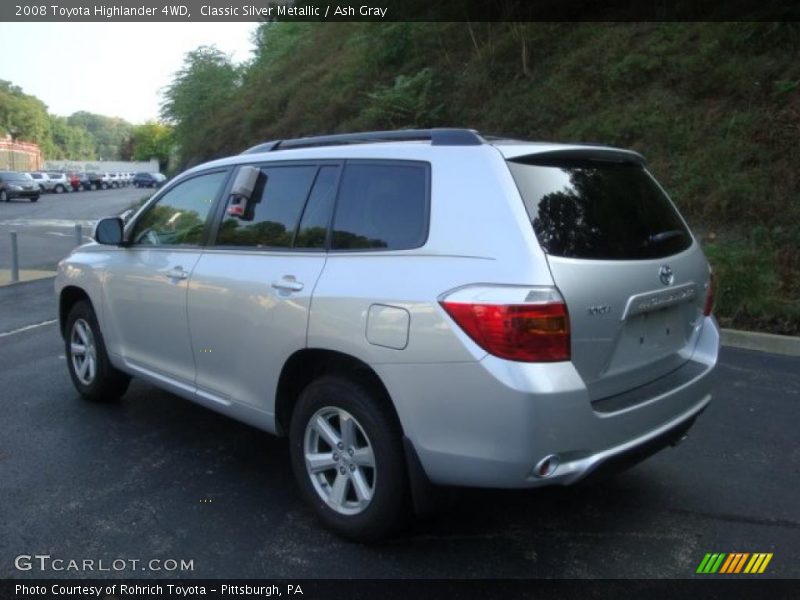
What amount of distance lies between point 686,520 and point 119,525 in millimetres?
2778

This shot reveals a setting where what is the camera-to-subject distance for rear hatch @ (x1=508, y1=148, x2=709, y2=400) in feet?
9.86

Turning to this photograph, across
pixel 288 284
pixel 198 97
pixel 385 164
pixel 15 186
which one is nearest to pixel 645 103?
pixel 385 164

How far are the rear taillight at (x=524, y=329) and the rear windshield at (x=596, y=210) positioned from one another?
28 cm

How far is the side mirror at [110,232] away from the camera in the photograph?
16.4ft

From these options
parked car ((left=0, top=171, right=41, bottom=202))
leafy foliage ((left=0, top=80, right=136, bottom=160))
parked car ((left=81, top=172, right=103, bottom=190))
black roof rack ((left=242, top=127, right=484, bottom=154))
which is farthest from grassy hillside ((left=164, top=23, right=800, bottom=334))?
leafy foliage ((left=0, top=80, right=136, bottom=160))

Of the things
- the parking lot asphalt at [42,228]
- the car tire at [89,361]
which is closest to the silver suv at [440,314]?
the car tire at [89,361]

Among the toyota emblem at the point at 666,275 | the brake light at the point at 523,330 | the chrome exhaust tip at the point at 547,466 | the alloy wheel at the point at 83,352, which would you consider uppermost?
the toyota emblem at the point at 666,275

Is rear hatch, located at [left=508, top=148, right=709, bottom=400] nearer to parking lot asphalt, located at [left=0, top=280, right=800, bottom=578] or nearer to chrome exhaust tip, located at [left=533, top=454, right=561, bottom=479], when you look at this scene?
chrome exhaust tip, located at [left=533, top=454, right=561, bottom=479]

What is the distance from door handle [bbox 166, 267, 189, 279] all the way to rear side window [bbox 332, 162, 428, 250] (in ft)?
3.88

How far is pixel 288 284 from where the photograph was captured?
3.60 meters

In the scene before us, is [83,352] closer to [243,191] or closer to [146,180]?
[243,191]

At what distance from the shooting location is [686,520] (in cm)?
369

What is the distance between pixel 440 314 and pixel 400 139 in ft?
3.75

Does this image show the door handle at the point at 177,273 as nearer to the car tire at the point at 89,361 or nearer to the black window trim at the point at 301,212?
the black window trim at the point at 301,212
